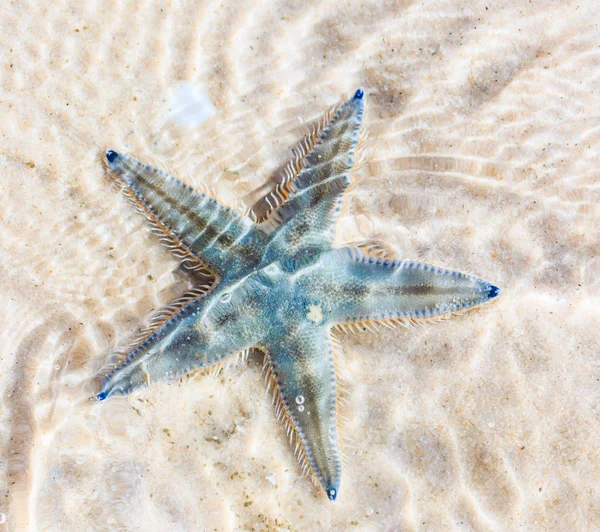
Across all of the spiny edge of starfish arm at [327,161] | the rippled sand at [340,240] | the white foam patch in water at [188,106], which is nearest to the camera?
the spiny edge of starfish arm at [327,161]

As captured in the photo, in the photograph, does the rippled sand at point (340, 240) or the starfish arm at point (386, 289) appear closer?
the starfish arm at point (386, 289)

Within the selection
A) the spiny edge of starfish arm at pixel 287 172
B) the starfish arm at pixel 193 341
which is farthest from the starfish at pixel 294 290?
the spiny edge of starfish arm at pixel 287 172

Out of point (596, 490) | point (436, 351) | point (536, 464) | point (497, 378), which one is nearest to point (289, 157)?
point (436, 351)

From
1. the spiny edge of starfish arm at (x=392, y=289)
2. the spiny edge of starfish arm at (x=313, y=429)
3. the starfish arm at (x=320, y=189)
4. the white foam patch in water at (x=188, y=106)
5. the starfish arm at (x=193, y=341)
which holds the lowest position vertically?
the spiny edge of starfish arm at (x=313, y=429)

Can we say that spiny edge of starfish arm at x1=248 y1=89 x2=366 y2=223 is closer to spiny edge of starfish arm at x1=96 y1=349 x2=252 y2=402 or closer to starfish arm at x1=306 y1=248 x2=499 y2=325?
starfish arm at x1=306 y1=248 x2=499 y2=325

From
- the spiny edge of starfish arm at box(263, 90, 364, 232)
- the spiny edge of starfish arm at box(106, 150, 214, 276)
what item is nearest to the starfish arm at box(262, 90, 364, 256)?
the spiny edge of starfish arm at box(263, 90, 364, 232)

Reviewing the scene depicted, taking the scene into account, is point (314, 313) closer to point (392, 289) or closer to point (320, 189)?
point (392, 289)

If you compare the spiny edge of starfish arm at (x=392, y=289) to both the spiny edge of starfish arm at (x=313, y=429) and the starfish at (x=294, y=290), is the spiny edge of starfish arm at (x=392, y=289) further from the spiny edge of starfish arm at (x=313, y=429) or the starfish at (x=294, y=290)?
the spiny edge of starfish arm at (x=313, y=429)

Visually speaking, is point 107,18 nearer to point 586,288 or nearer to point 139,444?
point 139,444
